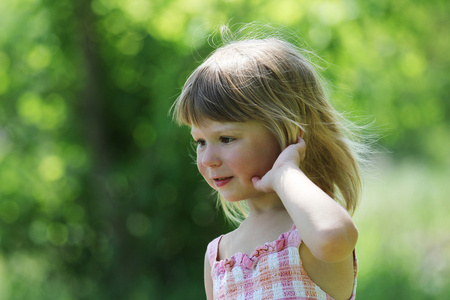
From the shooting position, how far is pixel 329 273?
1768mm

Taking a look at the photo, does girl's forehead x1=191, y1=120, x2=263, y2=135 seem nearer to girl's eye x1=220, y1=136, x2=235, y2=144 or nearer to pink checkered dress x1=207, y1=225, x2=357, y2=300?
girl's eye x1=220, y1=136, x2=235, y2=144

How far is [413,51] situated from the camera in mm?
5910

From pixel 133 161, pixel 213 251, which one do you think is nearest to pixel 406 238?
pixel 133 161

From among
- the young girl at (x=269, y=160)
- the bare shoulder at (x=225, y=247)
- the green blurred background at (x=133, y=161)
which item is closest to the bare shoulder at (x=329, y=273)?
the young girl at (x=269, y=160)

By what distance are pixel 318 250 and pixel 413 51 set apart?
15.6 feet

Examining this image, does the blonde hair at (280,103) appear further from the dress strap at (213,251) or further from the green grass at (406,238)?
the green grass at (406,238)

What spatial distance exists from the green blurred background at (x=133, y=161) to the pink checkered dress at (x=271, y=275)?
3.43 m

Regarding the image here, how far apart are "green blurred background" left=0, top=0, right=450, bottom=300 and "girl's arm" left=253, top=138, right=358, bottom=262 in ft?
11.9

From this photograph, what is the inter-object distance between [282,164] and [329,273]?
315 mm

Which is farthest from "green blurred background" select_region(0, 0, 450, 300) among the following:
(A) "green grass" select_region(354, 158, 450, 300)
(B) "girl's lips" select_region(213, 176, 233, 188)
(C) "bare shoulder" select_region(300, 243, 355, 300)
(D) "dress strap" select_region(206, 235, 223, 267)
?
(C) "bare shoulder" select_region(300, 243, 355, 300)

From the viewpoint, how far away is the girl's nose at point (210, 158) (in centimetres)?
185

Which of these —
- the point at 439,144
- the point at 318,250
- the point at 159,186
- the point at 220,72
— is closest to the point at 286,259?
the point at 318,250

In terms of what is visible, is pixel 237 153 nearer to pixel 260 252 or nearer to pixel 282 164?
pixel 282 164

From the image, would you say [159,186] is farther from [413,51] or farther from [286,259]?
[286,259]
